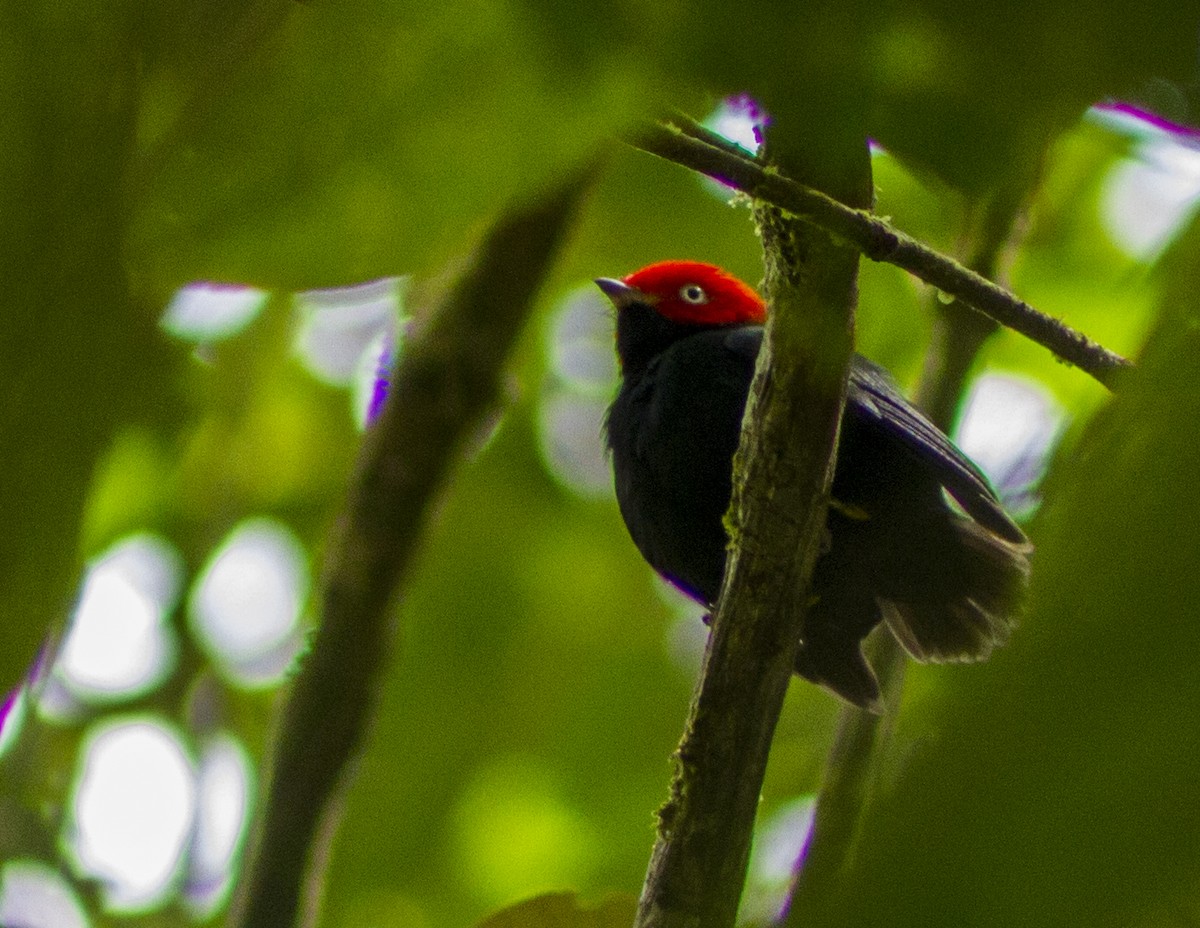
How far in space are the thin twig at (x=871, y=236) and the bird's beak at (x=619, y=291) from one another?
9.02 ft

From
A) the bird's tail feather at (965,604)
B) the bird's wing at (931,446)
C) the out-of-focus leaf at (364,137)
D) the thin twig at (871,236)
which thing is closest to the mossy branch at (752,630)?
the thin twig at (871,236)

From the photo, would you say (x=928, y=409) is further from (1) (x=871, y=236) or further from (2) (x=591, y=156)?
(2) (x=591, y=156)

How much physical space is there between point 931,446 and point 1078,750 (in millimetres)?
3217

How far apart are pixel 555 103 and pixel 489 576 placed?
424 centimetres

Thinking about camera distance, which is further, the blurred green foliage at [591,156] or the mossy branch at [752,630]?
the mossy branch at [752,630]

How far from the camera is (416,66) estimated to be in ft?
2.70

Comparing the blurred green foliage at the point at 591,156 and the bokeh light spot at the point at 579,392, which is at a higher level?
the bokeh light spot at the point at 579,392

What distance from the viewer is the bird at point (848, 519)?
159 inches

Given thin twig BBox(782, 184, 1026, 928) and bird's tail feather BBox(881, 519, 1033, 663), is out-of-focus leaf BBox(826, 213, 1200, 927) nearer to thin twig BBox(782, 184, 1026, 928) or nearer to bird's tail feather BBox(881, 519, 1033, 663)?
thin twig BBox(782, 184, 1026, 928)

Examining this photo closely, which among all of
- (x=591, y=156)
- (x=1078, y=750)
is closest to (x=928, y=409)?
(x=591, y=156)

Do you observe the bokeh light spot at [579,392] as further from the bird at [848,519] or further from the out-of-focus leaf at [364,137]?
the out-of-focus leaf at [364,137]

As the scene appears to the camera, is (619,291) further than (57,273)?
Yes

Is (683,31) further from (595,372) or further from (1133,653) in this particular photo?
(595,372)

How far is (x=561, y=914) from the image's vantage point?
7.57 ft
